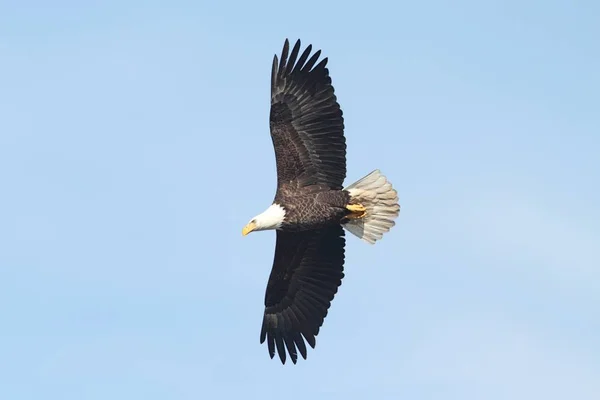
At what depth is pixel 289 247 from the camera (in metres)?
17.0

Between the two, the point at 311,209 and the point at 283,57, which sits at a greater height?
the point at 283,57

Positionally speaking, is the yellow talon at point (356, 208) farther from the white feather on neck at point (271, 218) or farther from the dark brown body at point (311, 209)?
the white feather on neck at point (271, 218)

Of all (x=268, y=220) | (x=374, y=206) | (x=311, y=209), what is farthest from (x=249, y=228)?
(x=374, y=206)

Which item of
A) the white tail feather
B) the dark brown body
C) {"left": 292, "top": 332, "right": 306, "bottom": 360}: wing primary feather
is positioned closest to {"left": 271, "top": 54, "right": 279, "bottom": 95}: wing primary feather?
the dark brown body

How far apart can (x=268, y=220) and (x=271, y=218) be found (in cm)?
4

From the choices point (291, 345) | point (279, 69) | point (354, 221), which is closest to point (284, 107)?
point (279, 69)

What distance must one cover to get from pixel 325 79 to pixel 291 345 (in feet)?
10.5

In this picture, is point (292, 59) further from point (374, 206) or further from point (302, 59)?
point (374, 206)

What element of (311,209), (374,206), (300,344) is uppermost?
(374,206)

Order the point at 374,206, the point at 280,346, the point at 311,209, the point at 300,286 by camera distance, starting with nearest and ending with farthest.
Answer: the point at 311,209
the point at 374,206
the point at 300,286
the point at 280,346

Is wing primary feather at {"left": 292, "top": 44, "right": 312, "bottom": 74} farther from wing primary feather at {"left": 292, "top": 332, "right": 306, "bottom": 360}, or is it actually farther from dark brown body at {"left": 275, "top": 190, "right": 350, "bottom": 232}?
wing primary feather at {"left": 292, "top": 332, "right": 306, "bottom": 360}

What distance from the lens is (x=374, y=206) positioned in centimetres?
1675

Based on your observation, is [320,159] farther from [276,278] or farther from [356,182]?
[276,278]

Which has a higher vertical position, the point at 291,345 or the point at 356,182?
the point at 356,182
